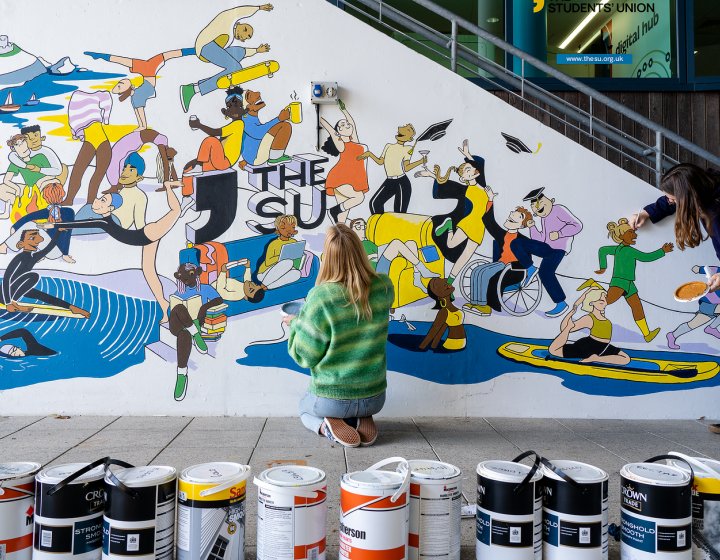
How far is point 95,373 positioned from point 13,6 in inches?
122

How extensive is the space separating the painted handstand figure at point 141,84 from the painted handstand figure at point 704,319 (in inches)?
187

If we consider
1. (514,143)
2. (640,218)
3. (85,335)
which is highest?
(514,143)

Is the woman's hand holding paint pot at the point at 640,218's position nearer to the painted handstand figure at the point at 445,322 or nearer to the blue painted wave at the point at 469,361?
the blue painted wave at the point at 469,361

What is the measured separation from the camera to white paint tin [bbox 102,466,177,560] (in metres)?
2.09

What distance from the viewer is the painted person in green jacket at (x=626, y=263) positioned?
5.06 metres

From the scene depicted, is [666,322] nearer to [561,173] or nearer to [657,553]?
[561,173]

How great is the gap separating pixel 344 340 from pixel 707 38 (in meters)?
5.99

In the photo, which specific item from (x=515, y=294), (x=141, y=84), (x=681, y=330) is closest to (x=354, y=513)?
(x=515, y=294)

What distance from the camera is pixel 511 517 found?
2203 millimetres

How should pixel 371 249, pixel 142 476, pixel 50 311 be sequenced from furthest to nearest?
1. pixel 371 249
2. pixel 50 311
3. pixel 142 476

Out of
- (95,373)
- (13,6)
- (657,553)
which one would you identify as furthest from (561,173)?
(13,6)

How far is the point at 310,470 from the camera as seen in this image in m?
2.30

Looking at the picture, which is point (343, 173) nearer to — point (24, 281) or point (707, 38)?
point (24, 281)

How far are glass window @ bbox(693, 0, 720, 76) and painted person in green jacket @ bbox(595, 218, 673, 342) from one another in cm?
306
